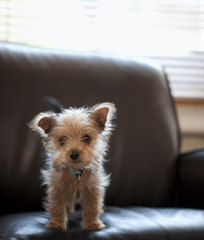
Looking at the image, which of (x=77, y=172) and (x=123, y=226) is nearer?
(x=77, y=172)

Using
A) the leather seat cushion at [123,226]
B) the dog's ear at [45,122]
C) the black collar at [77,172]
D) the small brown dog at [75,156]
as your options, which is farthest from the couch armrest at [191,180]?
the dog's ear at [45,122]

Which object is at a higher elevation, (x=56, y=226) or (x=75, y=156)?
(x=75, y=156)

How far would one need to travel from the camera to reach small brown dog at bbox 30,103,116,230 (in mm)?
1146

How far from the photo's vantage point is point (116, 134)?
185 centimetres

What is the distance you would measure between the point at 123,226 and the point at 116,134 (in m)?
0.61

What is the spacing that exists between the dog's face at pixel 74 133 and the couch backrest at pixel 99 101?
524 millimetres

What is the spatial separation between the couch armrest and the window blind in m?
0.64

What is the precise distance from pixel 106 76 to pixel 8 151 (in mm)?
564

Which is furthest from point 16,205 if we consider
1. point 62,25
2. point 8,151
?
point 62,25

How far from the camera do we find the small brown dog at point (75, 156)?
3.76ft

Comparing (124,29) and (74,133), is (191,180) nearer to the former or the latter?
(74,133)

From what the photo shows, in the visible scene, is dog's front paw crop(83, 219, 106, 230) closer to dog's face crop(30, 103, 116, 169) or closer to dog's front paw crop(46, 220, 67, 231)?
dog's front paw crop(46, 220, 67, 231)

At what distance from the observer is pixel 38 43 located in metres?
2.30

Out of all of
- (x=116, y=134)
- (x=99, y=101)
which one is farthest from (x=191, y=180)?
(x=99, y=101)
